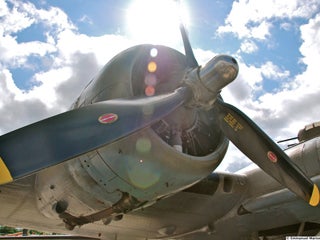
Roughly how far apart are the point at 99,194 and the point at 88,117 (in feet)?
4.43

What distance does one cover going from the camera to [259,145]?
5.32m

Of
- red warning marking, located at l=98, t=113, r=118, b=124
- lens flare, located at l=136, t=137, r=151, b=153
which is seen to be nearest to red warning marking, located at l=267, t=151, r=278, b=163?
lens flare, located at l=136, t=137, r=151, b=153

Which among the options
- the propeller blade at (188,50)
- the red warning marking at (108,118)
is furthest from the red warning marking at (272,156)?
the red warning marking at (108,118)

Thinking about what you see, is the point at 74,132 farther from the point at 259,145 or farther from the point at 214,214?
the point at 214,214

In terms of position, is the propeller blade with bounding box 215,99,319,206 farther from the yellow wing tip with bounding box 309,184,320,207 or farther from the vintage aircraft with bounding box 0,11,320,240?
the yellow wing tip with bounding box 309,184,320,207

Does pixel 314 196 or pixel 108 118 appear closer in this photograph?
pixel 108 118

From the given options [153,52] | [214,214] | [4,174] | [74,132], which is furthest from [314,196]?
[4,174]

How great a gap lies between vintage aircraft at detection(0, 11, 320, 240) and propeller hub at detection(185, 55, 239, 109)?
0.01 meters

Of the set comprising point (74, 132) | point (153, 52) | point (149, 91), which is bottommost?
point (74, 132)

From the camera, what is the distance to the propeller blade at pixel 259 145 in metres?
5.27

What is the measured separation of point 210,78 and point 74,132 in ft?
5.47

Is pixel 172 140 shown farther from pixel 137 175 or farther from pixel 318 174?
pixel 318 174

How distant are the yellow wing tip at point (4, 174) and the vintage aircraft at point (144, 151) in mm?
12

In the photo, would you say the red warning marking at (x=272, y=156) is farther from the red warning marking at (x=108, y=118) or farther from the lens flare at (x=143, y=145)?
the red warning marking at (x=108, y=118)
